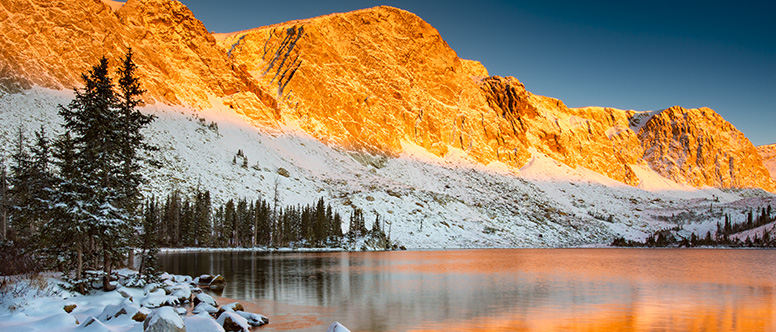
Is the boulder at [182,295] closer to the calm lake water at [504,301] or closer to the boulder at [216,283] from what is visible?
the calm lake water at [504,301]

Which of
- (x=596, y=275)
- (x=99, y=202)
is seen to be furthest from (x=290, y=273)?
(x=596, y=275)

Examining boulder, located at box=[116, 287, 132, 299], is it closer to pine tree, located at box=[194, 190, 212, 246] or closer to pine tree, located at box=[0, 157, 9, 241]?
pine tree, located at box=[0, 157, 9, 241]

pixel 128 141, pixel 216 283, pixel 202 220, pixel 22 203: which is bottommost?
pixel 216 283

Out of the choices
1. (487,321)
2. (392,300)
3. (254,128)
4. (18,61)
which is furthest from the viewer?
(254,128)

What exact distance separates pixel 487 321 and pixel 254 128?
582 feet

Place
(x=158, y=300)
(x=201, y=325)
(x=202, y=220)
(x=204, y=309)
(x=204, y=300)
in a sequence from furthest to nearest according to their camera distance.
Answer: (x=202, y=220) → (x=204, y=300) → (x=158, y=300) → (x=204, y=309) → (x=201, y=325)

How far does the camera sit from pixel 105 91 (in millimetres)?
25250

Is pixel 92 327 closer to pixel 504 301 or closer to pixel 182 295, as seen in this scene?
pixel 182 295

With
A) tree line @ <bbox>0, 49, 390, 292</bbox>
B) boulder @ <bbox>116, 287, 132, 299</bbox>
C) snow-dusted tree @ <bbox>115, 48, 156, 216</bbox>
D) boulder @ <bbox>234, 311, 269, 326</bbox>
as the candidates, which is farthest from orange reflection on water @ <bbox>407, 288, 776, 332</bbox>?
snow-dusted tree @ <bbox>115, 48, 156, 216</bbox>

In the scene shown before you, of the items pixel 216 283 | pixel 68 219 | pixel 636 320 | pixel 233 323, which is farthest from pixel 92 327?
pixel 636 320

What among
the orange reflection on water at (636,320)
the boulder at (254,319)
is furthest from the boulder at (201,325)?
the orange reflection on water at (636,320)

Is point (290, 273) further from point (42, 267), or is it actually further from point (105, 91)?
→ point (105, 91)

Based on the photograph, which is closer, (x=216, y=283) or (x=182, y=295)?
(x=182, y=295)

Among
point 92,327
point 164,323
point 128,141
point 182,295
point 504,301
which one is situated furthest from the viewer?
point 504,301
